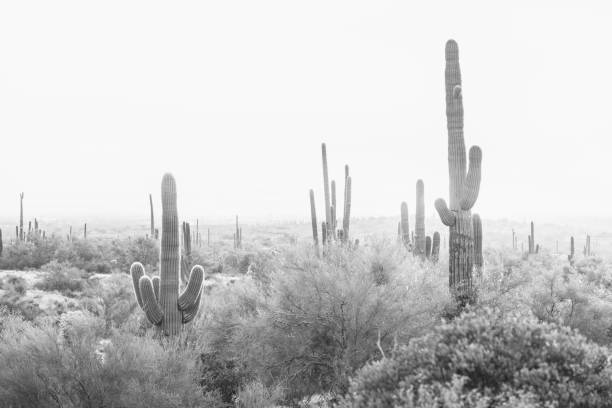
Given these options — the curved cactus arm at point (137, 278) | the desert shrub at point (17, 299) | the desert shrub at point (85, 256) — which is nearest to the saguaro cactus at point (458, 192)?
the curved cactus arm at point (137, 278)

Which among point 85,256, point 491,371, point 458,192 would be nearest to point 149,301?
point 458,192

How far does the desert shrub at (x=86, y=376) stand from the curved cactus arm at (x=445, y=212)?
6.68 m

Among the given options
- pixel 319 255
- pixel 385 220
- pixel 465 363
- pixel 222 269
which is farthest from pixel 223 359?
pixel 385 220

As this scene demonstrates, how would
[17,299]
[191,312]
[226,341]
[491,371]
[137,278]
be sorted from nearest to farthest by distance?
1. [491,371]
2. [226,341]
3. [191,312]
4. [137,278]
5. [17,299]

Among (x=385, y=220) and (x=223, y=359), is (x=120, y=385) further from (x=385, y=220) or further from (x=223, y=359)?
(x=385, y=220)

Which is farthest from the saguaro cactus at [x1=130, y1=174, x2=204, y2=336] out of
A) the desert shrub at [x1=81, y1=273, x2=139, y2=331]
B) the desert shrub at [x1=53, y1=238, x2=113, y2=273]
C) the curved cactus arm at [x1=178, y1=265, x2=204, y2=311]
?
the desert shrub at [x1=53, y1=238, x2=113, y2=273]

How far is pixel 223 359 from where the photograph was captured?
37.8ft

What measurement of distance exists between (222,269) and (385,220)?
65.9 m

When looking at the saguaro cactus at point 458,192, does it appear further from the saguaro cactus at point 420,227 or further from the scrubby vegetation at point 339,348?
the saguaro cactus at point 420,227

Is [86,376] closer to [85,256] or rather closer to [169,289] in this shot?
[169,289]

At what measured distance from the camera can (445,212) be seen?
14.1 m

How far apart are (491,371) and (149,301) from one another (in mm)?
7922

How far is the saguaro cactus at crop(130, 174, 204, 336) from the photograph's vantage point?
12.8m

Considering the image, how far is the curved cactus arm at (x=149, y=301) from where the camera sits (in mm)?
12734
